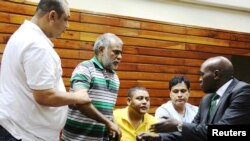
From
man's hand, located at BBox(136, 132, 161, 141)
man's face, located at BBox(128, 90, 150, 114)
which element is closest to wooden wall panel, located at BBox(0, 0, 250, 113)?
man's face, located at BBox(128, 90, 150, 114)

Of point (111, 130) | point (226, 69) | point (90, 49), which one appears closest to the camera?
point (111, 130)

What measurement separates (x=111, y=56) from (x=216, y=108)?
34.8 inches

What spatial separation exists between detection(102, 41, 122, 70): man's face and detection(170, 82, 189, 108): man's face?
140 centimetres

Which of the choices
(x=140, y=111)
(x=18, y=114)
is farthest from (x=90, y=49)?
(x=18, y=114)

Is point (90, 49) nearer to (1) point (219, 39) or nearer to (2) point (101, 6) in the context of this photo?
(2) point (101, 6)

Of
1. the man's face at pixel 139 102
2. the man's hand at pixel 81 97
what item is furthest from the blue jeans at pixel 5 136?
the man's face at pixel 139 102

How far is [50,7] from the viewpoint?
6.70ft

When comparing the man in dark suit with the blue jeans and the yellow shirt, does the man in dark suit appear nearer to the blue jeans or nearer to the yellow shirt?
the yellow shirt

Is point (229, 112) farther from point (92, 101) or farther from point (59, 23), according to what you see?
point (59, 23)

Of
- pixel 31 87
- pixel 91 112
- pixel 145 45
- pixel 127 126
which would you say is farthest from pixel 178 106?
pixel 31 87

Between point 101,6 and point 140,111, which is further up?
point 101,6

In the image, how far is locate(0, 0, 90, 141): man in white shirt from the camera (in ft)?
6.17

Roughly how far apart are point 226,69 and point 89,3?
2.48 m

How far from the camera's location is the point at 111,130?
Answer: 232cm
